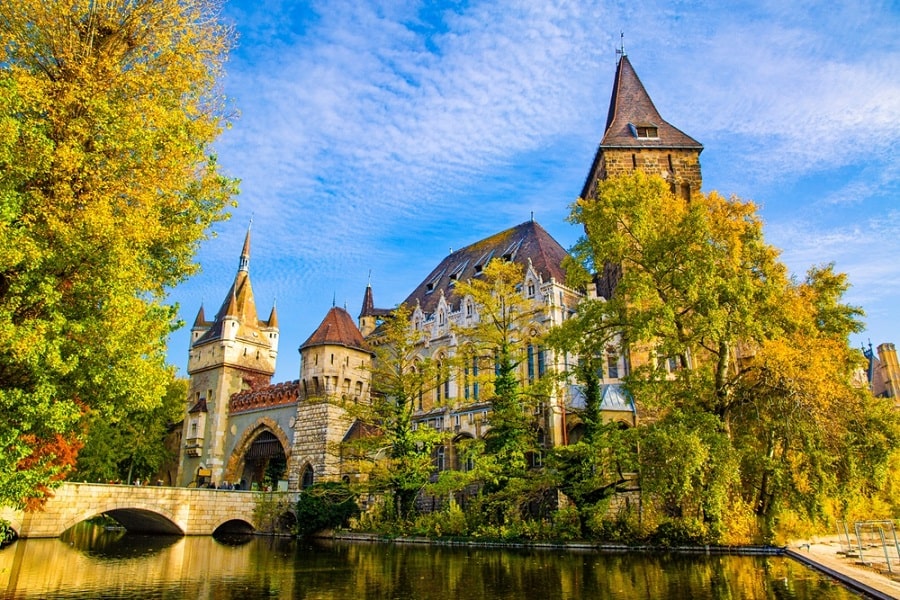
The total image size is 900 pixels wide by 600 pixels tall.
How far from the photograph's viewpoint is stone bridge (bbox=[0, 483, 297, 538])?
79.3 feet

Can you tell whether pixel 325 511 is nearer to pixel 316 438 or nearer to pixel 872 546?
pixel 316 438

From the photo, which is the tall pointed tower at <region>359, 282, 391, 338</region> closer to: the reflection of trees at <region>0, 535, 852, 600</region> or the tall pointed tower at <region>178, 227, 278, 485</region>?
the tall pointed tower at <region>178, 227, 278, 485</region>

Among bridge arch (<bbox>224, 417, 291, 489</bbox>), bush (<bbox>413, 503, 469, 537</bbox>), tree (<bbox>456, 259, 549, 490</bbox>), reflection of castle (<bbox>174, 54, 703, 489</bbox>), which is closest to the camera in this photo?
tree (<bbox>456, 259, 549, 490</bbox>)

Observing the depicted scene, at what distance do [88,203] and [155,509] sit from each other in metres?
21.3

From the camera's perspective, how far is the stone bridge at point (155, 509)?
24172 millimetres

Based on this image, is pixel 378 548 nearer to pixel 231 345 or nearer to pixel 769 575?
pixel 769 575

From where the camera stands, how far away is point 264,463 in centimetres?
3791

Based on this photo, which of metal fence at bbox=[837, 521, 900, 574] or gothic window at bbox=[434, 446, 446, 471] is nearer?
metal fence at bbox=[837, 521, 900, 574]

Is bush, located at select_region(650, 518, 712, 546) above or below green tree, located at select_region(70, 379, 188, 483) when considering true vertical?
below

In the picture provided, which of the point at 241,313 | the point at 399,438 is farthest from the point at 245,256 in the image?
the point at 399,438

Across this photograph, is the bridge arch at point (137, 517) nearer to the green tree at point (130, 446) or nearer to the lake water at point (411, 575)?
the green tree at point (130, 446)

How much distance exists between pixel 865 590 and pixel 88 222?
1267cm

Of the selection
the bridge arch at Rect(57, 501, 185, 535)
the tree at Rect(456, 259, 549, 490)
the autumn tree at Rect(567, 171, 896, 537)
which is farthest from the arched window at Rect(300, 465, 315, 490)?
the autumn tree at Rect(567, 171, 896, 537)

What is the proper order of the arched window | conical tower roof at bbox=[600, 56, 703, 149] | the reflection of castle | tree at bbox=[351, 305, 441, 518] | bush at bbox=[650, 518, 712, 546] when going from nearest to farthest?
bush at bbox=[650, 518, 712, 546], tree at bbox=[351, 305, 441, 518], the reflection of castle, conical tower roof at bbox=[600, 56, 703, 149], the arched window
